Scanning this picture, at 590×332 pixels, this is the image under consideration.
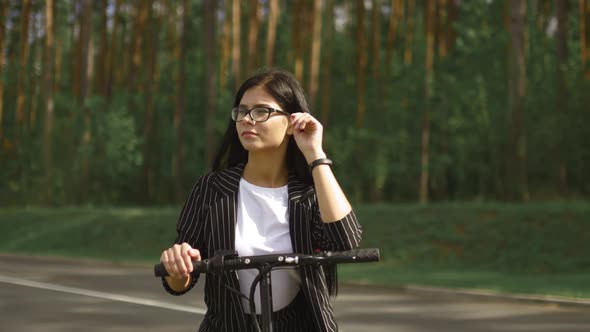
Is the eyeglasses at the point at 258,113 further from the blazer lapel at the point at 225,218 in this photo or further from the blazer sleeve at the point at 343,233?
the blazer sleeve at the point at 343,233

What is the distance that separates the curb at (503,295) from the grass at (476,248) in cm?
72

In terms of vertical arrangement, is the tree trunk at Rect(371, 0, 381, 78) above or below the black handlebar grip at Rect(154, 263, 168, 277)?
above

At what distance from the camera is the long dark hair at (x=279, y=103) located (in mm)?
3141

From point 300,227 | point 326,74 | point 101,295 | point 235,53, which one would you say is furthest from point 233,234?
point 326,74

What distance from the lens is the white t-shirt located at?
3.09 m

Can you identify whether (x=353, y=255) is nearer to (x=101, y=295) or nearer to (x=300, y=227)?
(x=300, y=227)

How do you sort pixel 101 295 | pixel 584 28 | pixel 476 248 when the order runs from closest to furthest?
pixel 101 295, pixel 476 248, pixel 584 28

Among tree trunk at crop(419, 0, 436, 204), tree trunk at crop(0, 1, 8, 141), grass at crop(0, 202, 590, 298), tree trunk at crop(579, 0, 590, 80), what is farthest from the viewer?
tree trunk at crop(0, 1, 8, 141)

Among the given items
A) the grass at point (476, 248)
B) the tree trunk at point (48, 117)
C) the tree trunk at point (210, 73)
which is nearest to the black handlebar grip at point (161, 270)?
the grass at point (476, 248)

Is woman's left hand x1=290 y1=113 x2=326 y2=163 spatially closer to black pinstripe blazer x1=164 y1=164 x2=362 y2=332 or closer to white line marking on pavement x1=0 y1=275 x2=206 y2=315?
black pinstripe blazer x1=164 y1=164 x2=362 y2=332

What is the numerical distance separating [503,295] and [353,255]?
12.8 m

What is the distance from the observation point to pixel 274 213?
10.2 ft

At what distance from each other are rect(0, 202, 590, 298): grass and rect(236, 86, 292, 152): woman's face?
1315 centimetres

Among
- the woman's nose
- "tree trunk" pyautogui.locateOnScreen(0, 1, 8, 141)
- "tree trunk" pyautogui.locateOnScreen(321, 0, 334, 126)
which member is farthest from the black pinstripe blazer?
"tree trunk" pyautogui.locateOnScreen(0, 1, 8, 141)
